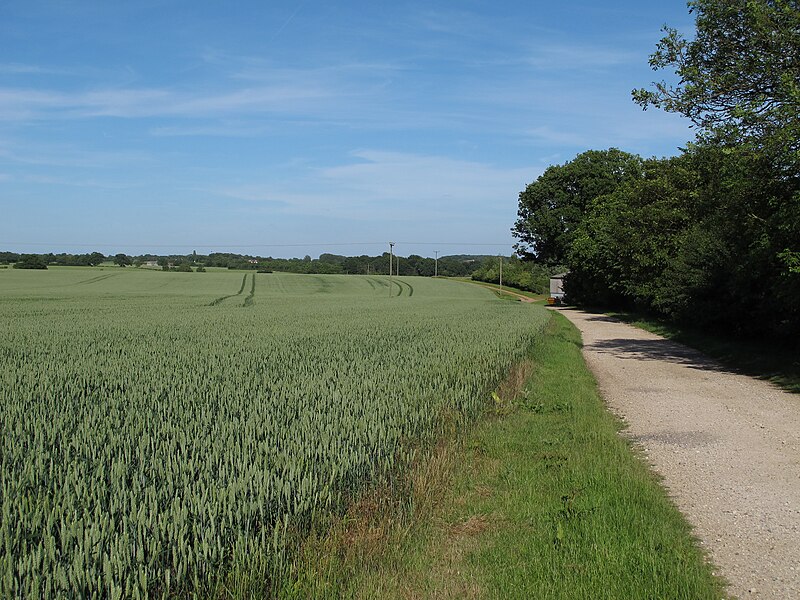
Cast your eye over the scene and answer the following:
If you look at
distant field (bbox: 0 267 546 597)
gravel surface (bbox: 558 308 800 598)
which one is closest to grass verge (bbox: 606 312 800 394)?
gravel surface (bbox: 558 308 800 598)

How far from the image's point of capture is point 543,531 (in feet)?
17.8

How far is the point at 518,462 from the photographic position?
7363 mm

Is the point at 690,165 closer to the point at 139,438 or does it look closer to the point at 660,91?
the point at 660,91

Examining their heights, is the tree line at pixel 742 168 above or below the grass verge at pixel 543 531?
above

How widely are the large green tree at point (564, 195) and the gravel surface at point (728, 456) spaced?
46.3 meters

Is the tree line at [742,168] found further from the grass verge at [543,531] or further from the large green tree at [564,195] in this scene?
the large green tree at [564,195]

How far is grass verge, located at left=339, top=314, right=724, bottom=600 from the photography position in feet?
14.5

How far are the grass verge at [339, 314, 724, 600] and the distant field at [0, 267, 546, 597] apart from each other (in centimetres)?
56

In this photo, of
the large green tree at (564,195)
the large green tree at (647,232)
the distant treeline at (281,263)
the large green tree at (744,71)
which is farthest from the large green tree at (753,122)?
the distant treeline at (281,263)

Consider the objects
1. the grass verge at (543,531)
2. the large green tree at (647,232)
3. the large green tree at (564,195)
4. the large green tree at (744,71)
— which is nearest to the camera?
the grass verge at (543,531)

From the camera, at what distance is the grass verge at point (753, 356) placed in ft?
48.5

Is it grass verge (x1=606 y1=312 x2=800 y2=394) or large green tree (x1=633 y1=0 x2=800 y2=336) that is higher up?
large green tree (x1=633 y1=0 x2=800 y2=336)

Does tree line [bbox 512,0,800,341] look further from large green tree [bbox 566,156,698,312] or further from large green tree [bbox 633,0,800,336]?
large green tree [bbox 566,156,698,312]

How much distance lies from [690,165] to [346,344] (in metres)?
11.4
